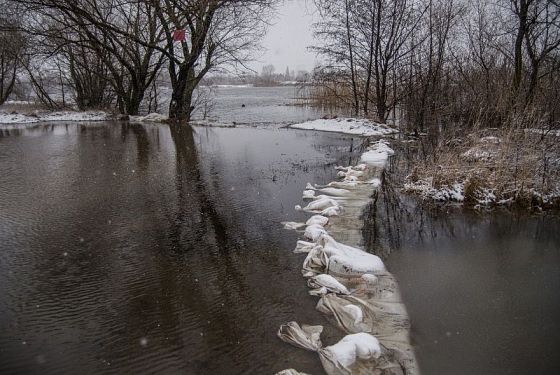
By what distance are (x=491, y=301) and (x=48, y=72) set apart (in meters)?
25.8

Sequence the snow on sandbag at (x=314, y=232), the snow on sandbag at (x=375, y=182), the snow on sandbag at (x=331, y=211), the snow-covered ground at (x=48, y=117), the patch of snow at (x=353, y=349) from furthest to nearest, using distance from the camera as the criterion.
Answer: the snow-covered ground at (x=48, y=117) → the snow on sandbag at (x=375, y=182) → the snow on sandbag at (x=331, y=211) → the snow on sandbag at (x=314, y=232) → the patch of snow at (x=353, y=349)

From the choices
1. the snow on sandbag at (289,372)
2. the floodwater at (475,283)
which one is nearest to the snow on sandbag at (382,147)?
the floodwater at (475,283)

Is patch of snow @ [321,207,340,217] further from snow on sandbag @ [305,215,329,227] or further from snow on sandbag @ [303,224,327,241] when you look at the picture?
snow on sandbag @ [303,224,327,241]

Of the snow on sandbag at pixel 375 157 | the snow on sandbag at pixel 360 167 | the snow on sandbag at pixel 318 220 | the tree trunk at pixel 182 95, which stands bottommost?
the snow on sandbag at pixel 318 220

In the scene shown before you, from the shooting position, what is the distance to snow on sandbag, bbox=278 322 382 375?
2.54 m

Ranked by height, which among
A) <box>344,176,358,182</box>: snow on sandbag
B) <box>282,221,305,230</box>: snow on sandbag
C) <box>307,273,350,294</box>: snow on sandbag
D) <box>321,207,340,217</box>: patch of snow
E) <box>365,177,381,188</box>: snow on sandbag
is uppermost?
<box>344,176,358,182</box>: snow on sandbag

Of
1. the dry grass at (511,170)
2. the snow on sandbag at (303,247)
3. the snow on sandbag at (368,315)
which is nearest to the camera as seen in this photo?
the snow on sandbag at (368,315)

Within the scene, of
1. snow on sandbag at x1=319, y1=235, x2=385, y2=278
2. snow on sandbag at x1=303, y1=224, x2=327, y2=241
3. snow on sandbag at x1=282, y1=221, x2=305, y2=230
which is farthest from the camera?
snow on sandbag at x1=282, y1=221, x2=305, y2=230

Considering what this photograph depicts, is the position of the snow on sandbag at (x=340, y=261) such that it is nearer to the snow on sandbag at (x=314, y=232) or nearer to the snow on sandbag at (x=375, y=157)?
the snow on sandbag at (x=314, y=232)

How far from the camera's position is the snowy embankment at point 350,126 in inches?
523

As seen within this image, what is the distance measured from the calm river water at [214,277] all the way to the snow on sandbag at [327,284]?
0.53 ft

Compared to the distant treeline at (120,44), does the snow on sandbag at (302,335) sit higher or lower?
lower

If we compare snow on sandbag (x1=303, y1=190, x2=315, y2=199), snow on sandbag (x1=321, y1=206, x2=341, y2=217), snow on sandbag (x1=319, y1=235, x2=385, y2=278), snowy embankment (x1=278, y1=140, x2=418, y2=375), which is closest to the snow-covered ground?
snow on sandbag (x1=303, y1=190, x2=315, y2=199)

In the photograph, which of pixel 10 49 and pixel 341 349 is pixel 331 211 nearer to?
pixel 341 349
